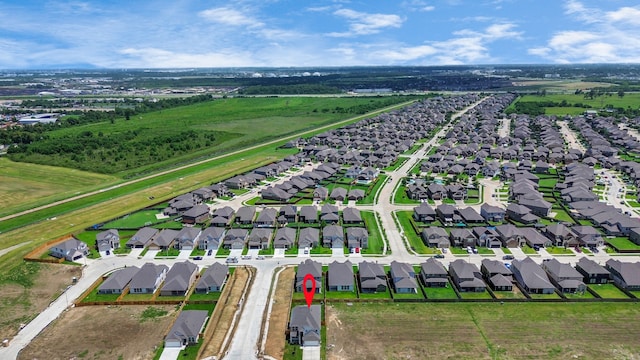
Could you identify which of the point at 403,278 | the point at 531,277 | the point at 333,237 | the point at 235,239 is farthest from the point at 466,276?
the point at 235,239

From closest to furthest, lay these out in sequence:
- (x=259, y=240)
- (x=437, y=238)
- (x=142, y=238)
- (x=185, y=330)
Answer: (x=185, y=330)
(x=437, y=238)
(x=259, y=240)
(x=142, y=238)

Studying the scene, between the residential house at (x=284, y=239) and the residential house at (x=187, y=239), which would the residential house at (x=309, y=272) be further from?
the residential house at (x=187, y=239)

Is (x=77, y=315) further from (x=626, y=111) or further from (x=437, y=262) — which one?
(x=626, y=111)

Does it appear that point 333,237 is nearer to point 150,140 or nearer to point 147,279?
point 147,279

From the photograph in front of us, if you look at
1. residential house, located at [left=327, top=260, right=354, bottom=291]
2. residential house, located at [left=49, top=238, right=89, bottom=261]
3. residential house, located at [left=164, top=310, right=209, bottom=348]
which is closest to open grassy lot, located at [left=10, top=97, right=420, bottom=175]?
residential house, located at [left=49, top=238, right=89, bottom=261]

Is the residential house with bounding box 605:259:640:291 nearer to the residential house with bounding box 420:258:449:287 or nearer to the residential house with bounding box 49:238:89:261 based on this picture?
the residential house with bounding box 420:258:449:287


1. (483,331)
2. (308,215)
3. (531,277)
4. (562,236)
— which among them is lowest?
(483,331)

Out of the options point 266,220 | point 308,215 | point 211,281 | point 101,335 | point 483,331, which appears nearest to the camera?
point 101,335
